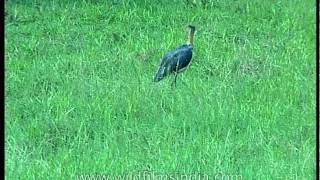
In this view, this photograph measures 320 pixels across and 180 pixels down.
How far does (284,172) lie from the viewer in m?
3.04

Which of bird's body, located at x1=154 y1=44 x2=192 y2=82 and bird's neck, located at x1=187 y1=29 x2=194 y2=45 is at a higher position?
bird's neck, located at x1=187 y1=29 x2=194 y2=45

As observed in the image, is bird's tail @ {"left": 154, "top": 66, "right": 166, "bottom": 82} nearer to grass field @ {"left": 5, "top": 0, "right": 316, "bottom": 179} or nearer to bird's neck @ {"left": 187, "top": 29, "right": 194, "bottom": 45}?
grass field @ {"left": 5, "top": 0, "right": 316, "bottom": 179}

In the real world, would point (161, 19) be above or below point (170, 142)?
above

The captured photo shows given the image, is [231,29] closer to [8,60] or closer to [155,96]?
[155,96]

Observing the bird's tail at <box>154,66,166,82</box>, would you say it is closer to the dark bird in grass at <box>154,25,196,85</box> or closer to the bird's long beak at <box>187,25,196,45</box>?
the dark bird in grass at <box>154,25,196,85</box>

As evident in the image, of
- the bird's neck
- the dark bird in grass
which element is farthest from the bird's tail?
the bird's neck

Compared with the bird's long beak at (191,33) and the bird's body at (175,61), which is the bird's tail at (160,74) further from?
the bird's long beak at (191,33)

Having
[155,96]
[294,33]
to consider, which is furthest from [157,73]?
[294,33]

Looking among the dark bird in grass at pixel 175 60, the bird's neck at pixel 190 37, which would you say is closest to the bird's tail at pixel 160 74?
the dark bird in grass at pixel 175 60

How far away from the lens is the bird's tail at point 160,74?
3.01 metres

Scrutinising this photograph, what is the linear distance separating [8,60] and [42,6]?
0.71 feet

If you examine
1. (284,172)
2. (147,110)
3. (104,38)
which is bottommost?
(284,172)

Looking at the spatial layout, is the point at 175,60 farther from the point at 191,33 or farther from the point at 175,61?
the point at 191,33

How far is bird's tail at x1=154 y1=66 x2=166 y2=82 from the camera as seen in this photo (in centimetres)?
301
